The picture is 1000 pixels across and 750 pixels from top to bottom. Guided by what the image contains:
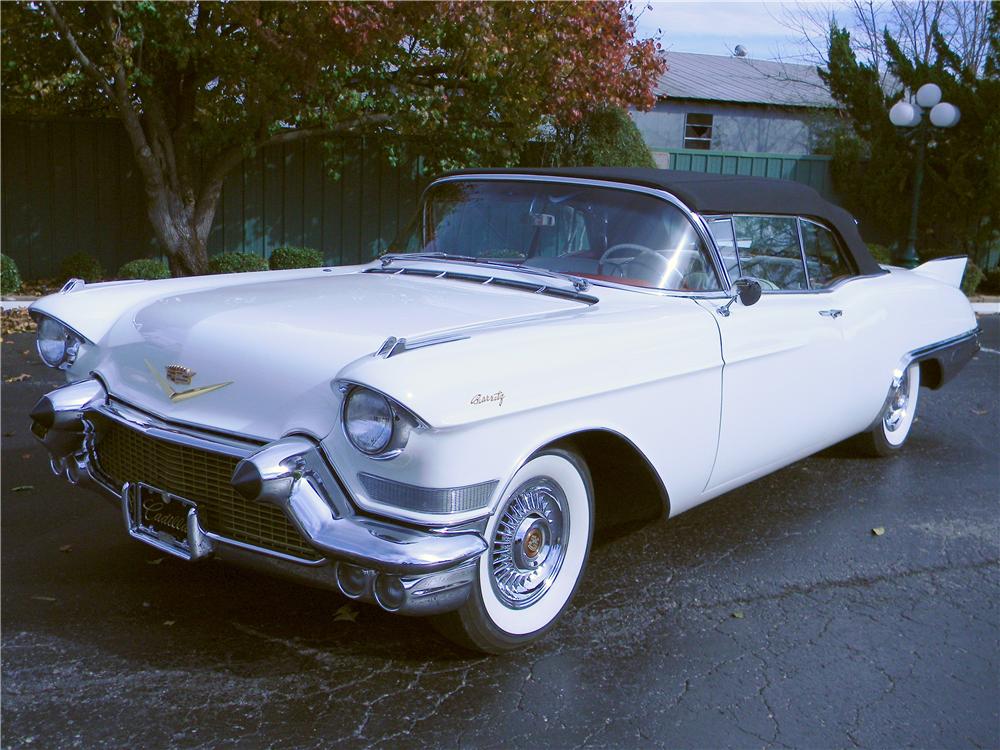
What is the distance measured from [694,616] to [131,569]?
6.91 feet

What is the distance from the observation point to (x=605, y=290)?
4.12 metres

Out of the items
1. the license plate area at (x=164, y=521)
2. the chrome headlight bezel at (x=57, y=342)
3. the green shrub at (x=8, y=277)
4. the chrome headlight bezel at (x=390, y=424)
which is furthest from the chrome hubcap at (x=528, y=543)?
the green shrub at (x=8, y=277)

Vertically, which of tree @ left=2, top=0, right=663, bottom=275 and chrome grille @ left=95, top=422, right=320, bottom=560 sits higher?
tree @ left=2, top=0, right=663, bottom=275

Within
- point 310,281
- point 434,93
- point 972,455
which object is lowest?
point 972,455

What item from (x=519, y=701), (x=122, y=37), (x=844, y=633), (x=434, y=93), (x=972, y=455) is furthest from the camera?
(x=434, y=93)

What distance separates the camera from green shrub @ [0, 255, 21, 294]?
11656mm

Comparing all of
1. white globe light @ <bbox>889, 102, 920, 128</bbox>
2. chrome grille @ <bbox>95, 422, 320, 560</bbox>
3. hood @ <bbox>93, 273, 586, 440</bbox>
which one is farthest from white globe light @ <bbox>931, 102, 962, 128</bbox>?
chrome grille @ <bbox>95, 422, 320, 560</bbox>

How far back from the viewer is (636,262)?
4250 mm

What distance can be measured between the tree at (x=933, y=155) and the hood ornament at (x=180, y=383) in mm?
14507

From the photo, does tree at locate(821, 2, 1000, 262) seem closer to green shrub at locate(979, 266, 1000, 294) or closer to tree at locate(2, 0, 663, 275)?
green shrub at locate(979, 266, 1000, 294)

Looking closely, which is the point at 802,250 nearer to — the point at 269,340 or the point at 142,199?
the point at 269,340

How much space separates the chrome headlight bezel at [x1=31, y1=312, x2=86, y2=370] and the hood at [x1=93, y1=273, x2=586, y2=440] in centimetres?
23

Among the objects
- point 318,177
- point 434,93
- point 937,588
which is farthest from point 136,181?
point 937,588

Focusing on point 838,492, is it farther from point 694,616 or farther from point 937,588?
point 694,616
